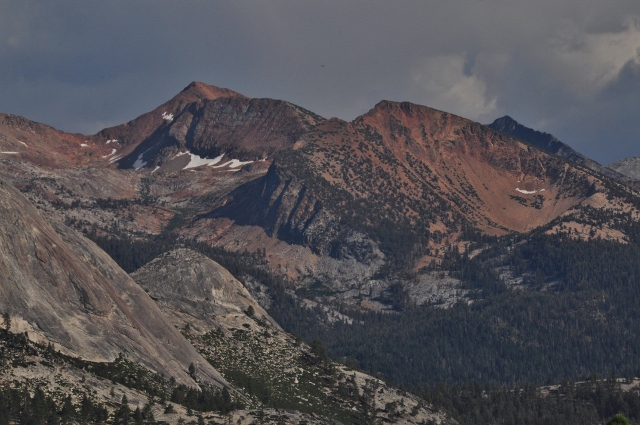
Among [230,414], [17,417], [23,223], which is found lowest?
[17,417]

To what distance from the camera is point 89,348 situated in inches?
6540

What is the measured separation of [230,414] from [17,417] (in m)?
49.2

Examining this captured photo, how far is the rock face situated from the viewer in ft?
527

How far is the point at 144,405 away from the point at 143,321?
30454 millimetres

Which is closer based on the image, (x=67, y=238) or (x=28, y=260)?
(x=28, y=260)

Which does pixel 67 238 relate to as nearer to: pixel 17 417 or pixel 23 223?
pixel 23 223

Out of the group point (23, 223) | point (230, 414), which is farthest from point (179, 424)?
point (23, 223)

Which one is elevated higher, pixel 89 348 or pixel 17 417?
pixel 89 348

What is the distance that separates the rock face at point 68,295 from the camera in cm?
16062

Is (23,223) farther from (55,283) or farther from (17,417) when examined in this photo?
(17,417)

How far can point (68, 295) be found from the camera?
555ft

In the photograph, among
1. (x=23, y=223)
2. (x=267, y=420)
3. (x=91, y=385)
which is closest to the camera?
(x=91, y=385)

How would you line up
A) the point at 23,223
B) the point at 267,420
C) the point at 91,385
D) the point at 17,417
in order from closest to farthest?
the point at 17,417, the point at 91,385, the point at 23,223, the point at 267,420

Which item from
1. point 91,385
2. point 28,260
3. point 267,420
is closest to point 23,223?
point 28,260
